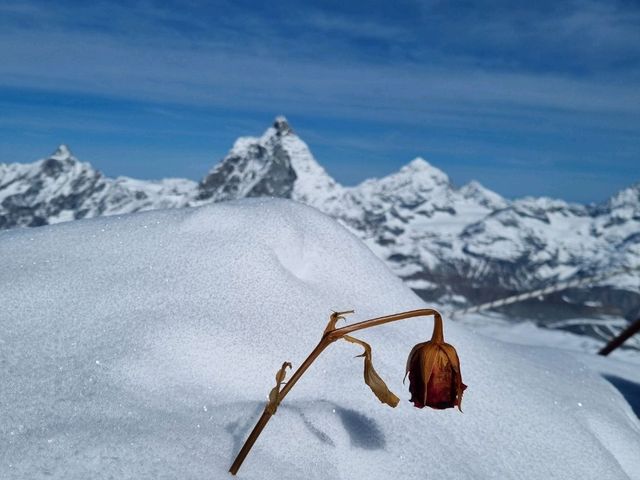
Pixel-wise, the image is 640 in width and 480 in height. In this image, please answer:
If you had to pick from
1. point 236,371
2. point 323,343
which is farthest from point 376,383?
point 236,371

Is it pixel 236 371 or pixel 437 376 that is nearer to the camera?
pixel 437 376

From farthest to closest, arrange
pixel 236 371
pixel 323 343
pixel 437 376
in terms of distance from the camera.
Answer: pixel 236 371, pixel 437 376, pixel 323 343

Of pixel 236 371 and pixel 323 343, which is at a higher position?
pixel 323 343

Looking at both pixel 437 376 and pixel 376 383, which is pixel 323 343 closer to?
pixel 376 383

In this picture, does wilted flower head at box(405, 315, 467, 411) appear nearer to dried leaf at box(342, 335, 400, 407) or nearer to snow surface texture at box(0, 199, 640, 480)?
dried leaf at box(342, 335, 400, 407)

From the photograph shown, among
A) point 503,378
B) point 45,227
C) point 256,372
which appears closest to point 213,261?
point 256,372

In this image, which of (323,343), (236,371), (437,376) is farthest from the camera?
(236,371)

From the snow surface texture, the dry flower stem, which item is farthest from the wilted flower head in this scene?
the snow surface texture
